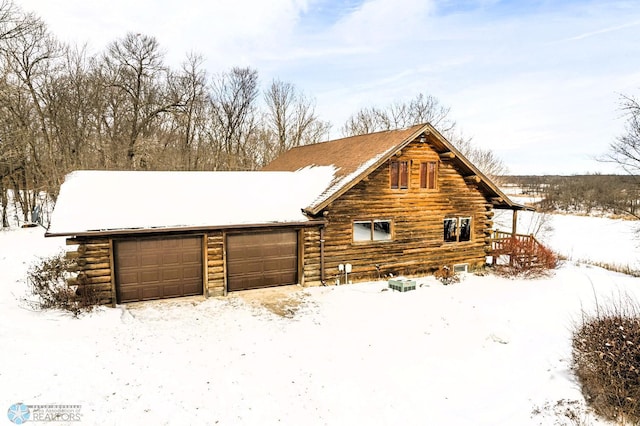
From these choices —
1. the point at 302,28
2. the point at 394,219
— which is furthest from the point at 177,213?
the point at 302,28

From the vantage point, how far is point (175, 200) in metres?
13.3

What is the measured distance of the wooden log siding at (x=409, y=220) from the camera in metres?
14.5

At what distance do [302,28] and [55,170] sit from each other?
20.6m

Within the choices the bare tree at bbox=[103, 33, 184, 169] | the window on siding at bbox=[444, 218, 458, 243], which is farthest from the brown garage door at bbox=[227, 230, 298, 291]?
the bare tree at bbox=[103, 33, 184, 169]

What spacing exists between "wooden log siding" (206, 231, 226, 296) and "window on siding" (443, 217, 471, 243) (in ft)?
31.8

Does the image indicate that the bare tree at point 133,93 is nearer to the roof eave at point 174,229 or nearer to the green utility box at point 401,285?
the roof eave at point 174,229

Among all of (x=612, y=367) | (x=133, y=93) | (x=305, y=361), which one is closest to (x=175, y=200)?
(x=305, y=361)

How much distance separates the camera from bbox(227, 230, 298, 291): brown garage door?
13258mm

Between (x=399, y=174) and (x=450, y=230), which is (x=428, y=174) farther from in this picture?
(x=450, y=230)

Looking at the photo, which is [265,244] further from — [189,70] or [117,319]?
[189,70]

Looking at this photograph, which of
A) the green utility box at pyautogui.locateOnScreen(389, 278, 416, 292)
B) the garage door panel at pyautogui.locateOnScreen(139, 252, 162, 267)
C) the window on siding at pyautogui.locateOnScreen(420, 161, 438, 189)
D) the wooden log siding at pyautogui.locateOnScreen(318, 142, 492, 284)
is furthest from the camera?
the window on siding at pyautogui.locateOnScreen(420, 161, 438, 189)

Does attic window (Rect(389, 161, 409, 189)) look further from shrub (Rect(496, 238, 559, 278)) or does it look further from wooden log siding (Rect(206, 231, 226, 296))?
wooden log siding (Rect(206, 231, 226, 296))

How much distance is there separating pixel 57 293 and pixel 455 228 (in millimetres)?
14863

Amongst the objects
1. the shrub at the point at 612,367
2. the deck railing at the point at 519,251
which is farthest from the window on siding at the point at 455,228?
the shrub at the point at 612,367
